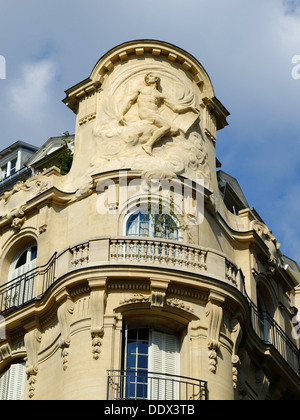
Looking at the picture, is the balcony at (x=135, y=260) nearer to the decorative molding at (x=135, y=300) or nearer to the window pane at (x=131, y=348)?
the decorative molding at (x=135, y=300)

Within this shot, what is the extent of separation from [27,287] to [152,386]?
4.96 m

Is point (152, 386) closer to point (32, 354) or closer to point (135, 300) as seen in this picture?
point (135, 300)

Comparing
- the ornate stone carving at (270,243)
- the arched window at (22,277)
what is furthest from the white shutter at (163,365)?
the ornate stone carving at (270,243)

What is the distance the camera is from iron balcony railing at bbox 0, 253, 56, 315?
28.5 metres

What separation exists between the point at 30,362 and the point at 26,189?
5545mm

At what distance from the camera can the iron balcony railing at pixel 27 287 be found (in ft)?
93.6

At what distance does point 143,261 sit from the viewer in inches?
1067

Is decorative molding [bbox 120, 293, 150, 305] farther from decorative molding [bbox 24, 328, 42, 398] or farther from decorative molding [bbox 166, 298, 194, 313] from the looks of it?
decorative molding [bbox 24, 328, 42, 398]

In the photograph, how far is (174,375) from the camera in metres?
25.9

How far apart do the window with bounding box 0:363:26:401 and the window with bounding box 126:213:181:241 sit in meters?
4.29

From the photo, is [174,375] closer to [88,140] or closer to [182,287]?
[182,287]

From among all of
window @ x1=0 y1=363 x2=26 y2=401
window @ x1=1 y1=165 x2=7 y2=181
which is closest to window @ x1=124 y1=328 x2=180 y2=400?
window @ x1=0 y1=363 x2=26 y2=401

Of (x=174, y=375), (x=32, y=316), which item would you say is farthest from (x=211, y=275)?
(x=32, y=316)

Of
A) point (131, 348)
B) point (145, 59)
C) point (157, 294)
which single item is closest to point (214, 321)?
point (157, 294)
